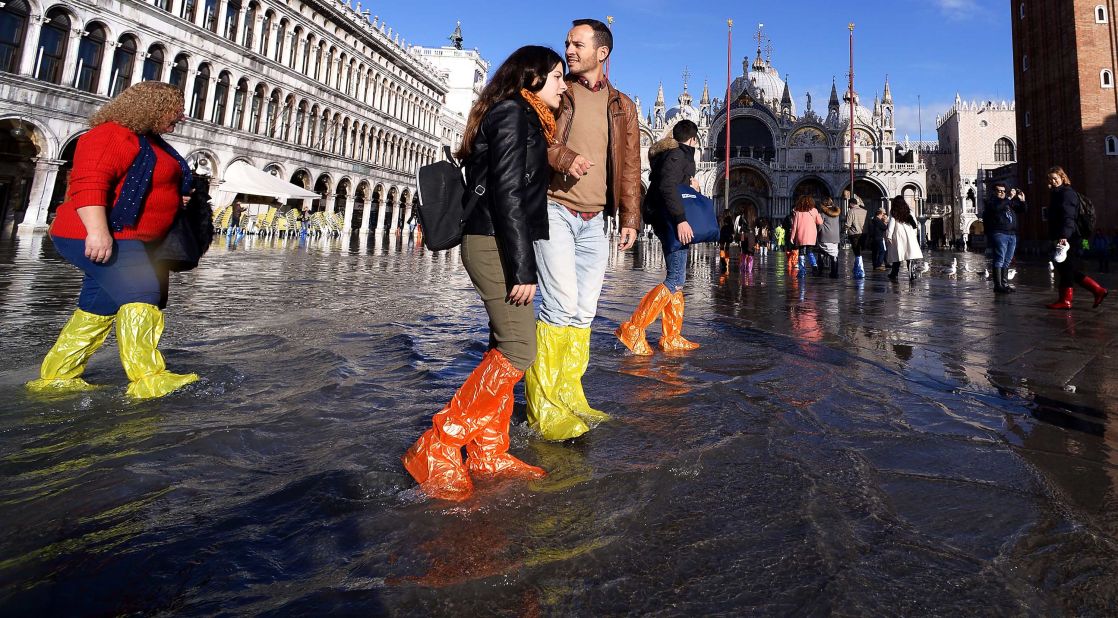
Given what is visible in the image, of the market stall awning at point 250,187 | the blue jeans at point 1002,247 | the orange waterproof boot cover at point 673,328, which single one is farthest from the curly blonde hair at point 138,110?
the market stall awning at point 250,187

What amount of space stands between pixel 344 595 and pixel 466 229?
1274 mm

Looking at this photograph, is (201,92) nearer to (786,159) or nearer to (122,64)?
(122,64)

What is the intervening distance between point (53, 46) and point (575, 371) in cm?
2428

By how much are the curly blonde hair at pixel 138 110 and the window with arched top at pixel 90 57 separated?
22.2m

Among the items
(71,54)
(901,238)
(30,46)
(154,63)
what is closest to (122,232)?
(901,238)

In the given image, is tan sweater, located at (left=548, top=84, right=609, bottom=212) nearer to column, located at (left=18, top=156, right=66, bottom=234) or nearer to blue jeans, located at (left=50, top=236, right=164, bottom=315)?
blue jeans, located at (left=50, top=236, right=164, bottom=315)

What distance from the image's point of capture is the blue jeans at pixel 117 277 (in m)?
2.65

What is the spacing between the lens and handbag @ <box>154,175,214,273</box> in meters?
2.86

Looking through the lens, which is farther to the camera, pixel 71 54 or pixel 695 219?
pixel 71 54

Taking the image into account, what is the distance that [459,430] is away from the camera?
1879 mm

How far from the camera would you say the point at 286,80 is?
92.9ft

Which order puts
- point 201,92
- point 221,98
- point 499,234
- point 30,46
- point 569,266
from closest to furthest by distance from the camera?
point 499,234, point 569,266, point 30,46, point 201,92, point 221,98

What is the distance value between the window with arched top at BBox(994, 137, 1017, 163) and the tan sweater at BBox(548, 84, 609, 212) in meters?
69.1

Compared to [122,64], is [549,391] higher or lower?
lower
